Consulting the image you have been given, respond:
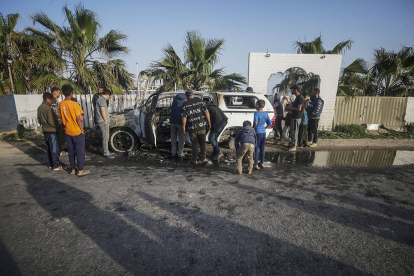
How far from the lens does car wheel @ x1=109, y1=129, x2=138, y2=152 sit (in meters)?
6.30

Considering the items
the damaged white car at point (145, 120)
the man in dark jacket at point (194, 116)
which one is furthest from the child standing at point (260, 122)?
the damaged white car at point (145, 120)

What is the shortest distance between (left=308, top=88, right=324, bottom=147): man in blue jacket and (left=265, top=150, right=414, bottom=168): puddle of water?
3.05 ft

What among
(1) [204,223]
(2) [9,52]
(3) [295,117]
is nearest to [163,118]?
(3) [295,117]

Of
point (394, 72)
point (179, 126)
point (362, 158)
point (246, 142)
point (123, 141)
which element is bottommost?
point (362, 158)

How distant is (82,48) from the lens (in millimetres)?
9516

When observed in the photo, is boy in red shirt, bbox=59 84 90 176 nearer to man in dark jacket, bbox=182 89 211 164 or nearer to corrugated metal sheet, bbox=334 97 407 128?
man in dark jacket, bbox=182 89 211 164

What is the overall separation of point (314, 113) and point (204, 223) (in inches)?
235

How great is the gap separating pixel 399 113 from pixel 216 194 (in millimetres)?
12032

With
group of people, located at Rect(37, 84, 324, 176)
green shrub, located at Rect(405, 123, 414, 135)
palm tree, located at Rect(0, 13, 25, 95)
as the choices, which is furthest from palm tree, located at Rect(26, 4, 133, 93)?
green shrub, located at Rect(405, 123, 414, 135)

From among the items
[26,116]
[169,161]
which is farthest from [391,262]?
[26,116]

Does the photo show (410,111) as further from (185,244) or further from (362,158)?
(185,244)

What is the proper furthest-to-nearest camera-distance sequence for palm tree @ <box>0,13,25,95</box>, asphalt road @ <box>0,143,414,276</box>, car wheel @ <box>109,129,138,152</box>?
palm tree @ <box>0,13,25,95</box> → car wheel @ <box>109,129,138,152</box> → asphalt road @ <box>0,143,414,276</box>

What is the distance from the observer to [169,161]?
5.68 meters

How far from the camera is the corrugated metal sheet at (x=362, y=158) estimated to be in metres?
5.76
